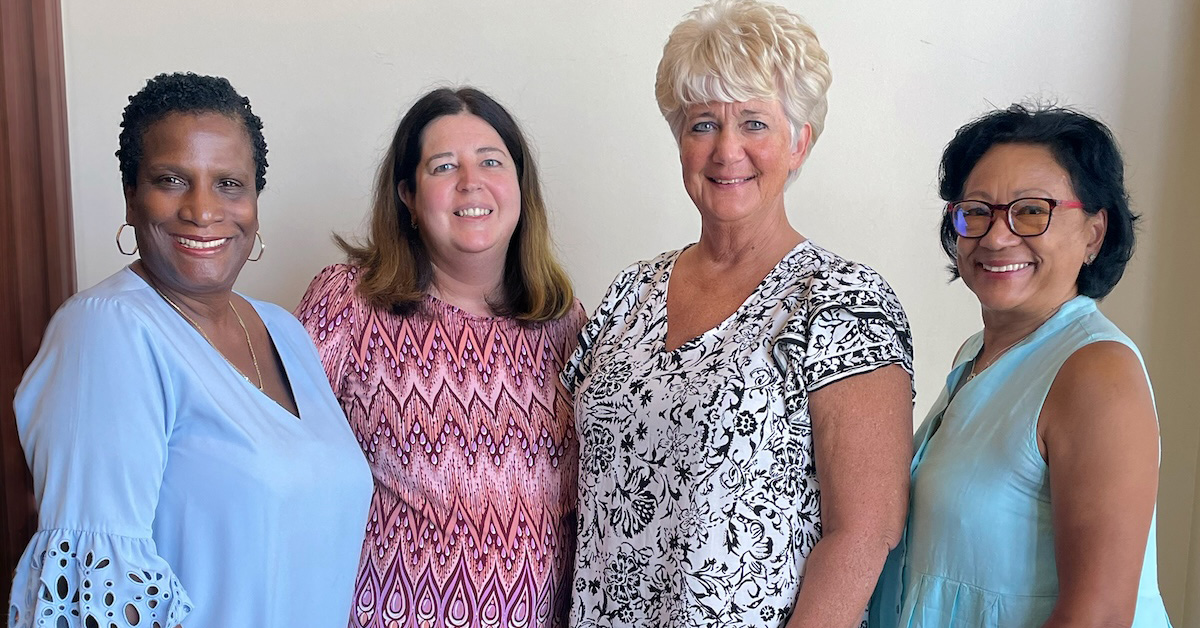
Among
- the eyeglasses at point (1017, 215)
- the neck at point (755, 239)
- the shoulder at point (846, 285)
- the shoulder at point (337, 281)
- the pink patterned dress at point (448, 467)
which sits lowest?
the pink patterned dress at point (448, 467)

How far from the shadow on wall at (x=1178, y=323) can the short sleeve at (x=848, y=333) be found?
4.35 ft

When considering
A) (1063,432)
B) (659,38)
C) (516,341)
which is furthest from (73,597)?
(659,38)

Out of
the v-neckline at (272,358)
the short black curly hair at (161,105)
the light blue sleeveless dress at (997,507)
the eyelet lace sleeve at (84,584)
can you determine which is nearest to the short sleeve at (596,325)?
the v-neckline at (272,358)

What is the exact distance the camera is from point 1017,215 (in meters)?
1.48

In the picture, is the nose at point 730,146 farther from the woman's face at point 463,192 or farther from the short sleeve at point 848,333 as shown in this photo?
the woman's face at point 463,192

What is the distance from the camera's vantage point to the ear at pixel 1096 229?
4.86ft

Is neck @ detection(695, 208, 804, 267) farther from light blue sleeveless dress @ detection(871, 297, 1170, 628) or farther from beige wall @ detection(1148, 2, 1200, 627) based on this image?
beige wall @ detection(1148, 2, 1200, 627)

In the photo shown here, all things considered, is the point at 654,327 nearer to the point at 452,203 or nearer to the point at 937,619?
the point at 452,203

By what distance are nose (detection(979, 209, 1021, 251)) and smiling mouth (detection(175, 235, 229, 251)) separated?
47.7 inches

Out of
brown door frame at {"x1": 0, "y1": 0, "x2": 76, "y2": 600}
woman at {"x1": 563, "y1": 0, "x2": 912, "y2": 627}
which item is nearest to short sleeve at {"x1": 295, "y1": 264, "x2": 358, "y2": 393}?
woman at {"x1": 563, "y1": 0, "x2": 912, "y2": 627}

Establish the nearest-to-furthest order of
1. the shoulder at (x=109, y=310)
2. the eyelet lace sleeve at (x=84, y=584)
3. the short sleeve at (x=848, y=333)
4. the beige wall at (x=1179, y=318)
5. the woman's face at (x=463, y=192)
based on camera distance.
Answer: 1. the eyelet lace sleeve at (x=84, y=584)
2. the shoulder at (x=109, y=310)
3. the short sleeve at (x=848, y=333)
4. the woman's face at (x=463, y=192)
5. the beige wall at (x=1179, y=318)

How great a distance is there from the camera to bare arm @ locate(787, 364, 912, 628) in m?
1.47

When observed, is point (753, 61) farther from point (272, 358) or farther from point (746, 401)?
point (272, 358)

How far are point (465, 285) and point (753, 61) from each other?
2.58 ft
